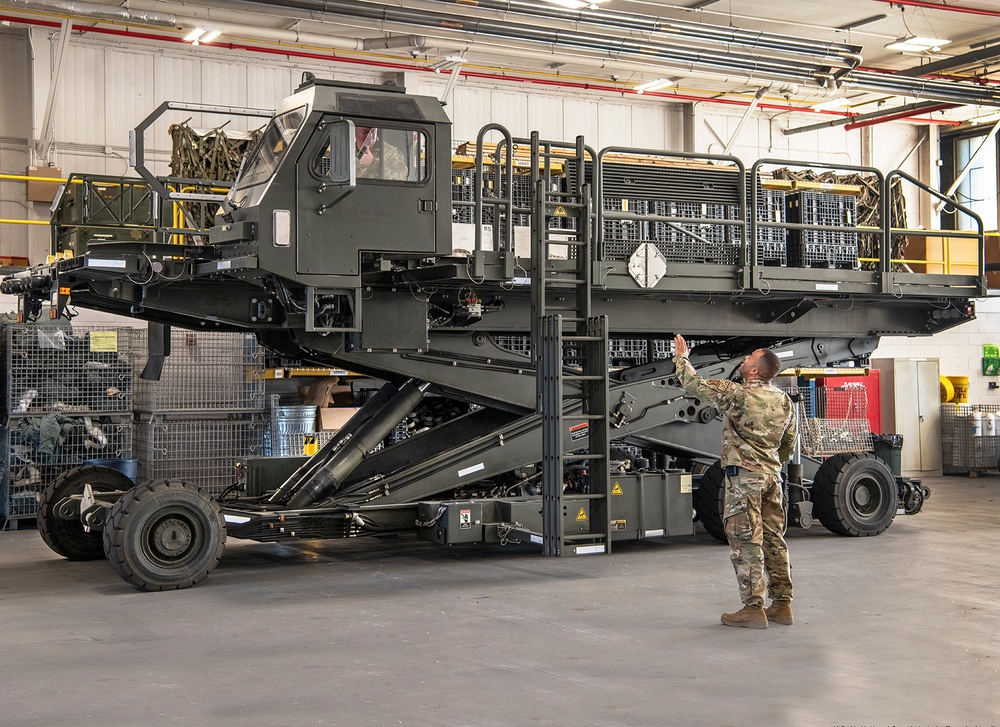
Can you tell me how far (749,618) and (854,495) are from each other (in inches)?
202

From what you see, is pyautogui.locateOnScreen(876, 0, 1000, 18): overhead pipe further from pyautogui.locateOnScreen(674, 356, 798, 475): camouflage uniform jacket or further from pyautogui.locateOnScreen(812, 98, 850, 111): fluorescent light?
pyautogui.locateOnScreen(674, 356, 798, 475): camouflage uniform jacket

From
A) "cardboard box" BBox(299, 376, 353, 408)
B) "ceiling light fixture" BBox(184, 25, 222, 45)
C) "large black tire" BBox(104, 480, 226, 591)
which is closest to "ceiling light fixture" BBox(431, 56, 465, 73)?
"ceiling light fixture" BBox(184, 25, 222, 45)

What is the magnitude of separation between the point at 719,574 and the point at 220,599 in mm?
4243

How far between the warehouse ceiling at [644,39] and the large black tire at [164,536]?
6889 mm

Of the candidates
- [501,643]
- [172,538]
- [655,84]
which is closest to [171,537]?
[172,538]

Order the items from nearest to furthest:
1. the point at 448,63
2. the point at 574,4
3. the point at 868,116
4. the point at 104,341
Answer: the point at 104,341 → the point at 574,4 → the point at 448,63 → the point at 868,116

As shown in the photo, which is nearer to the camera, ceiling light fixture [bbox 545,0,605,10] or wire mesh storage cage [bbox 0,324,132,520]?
wire mesh storage cage [bbox 0,324,132,520]

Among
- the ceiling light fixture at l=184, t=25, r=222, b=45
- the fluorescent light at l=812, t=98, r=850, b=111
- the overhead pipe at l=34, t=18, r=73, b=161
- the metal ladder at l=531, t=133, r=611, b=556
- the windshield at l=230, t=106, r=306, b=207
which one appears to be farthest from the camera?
the fluorescent light at l=812, t=98, r=850, b=111

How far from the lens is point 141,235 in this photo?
13664mm

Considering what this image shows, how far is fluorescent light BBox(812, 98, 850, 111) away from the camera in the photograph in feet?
74.1

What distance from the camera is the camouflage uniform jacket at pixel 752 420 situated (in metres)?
8.30

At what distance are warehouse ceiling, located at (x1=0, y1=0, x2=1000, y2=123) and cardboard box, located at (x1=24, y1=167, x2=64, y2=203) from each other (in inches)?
81.5

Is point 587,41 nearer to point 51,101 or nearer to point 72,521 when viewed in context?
point 51,101

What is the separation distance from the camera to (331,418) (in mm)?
15820
